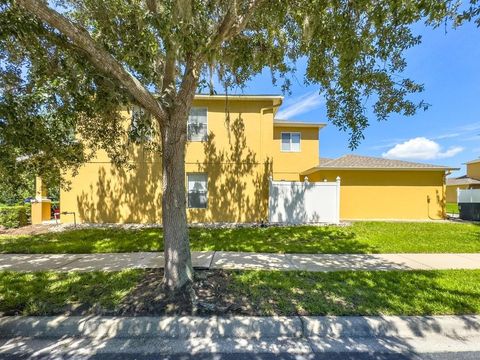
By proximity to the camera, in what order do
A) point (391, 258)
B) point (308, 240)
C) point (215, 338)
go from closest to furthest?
point (215, 338) < point (391, 258) < point (308, 240)

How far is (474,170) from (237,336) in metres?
36.4

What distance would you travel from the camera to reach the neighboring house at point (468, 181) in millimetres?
27188

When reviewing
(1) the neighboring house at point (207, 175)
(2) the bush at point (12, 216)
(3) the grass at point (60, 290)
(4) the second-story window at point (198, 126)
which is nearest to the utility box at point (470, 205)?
(1) the neighboring house at point (207, 175)

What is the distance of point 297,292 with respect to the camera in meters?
4.51

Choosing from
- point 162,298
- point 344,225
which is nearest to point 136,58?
point 162,298

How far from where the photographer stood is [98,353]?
3152 millimetres

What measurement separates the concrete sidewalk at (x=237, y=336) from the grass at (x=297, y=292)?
23cm

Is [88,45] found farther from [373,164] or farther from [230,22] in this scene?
[373,164]

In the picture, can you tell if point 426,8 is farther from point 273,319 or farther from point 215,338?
point 215,338

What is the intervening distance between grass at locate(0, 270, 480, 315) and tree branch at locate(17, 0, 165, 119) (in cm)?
312

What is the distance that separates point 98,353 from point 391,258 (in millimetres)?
6343

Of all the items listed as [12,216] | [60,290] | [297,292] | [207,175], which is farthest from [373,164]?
[12,216]

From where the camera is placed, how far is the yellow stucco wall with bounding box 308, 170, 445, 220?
47.9ft

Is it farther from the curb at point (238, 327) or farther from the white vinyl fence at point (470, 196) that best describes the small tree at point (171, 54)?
the white vinyl fence at point (470, 196)
